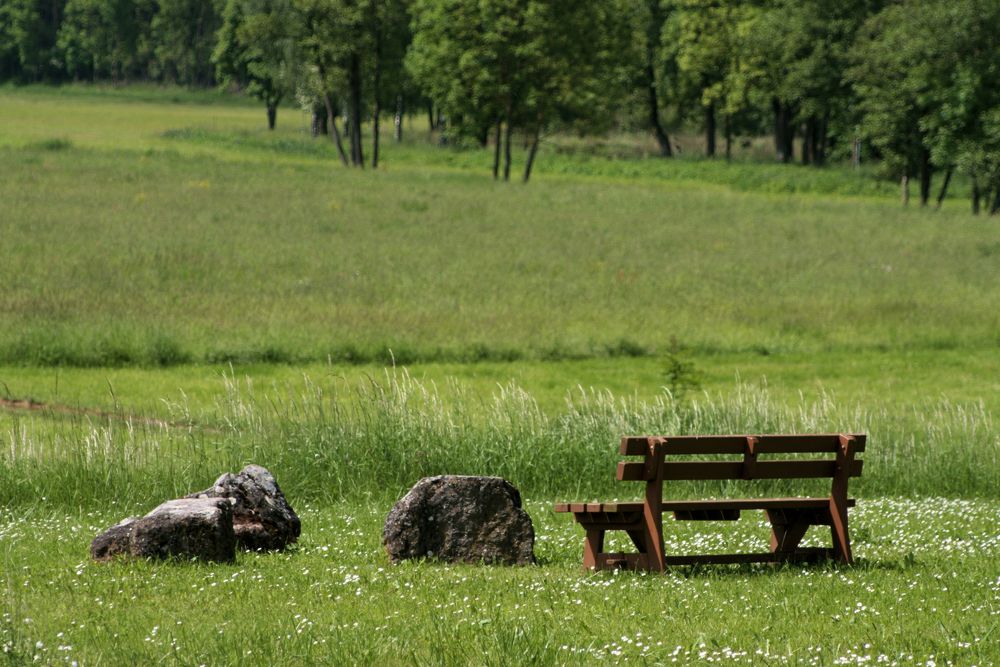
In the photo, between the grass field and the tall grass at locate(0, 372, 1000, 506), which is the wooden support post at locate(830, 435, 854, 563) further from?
the tall grass at locate(0, 372, 1000, 506)

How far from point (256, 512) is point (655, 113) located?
95.7 meters

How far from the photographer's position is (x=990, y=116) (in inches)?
2395

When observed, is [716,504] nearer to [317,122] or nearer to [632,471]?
[632,471]

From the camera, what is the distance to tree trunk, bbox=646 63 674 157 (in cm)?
10162

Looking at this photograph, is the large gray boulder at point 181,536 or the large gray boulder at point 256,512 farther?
the large gray boulder at point 256,512

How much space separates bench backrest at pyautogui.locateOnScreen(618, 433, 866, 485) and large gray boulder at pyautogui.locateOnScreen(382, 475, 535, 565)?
104cm

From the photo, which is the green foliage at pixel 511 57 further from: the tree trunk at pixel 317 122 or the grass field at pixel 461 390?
the tree trunk at pixel 317 122

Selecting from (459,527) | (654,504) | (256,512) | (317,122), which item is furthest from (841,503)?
(317,122)

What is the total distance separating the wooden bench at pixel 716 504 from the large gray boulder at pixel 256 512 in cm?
247

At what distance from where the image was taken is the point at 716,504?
9766 mm

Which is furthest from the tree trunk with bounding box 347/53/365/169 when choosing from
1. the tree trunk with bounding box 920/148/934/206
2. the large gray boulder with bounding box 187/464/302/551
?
the large gray boulder with bounding box 187/464/302/551

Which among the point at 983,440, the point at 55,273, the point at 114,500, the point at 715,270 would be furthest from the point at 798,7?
the point at 114,500

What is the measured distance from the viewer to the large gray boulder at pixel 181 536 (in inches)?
384

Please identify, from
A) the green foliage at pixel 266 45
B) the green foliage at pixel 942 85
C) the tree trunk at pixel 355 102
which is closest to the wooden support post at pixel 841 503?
the green foliage at pixel 942 85
